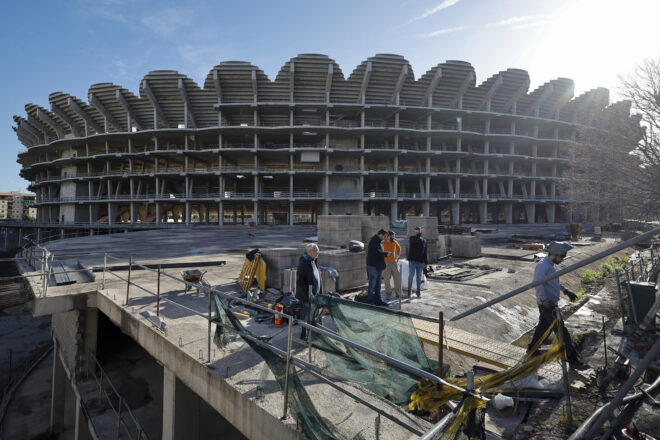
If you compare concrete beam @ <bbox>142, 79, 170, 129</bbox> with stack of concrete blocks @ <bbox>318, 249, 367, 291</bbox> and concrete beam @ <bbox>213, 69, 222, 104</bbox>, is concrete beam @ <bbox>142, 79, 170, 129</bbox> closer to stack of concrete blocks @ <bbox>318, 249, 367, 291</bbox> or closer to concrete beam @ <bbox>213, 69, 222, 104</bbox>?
concrete beam @ <bbox>213, 69, 222, 104</bbox>

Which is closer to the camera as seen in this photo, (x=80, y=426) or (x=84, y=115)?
(x=80, y=426)

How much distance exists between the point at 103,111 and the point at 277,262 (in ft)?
145

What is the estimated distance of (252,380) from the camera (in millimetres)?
3564

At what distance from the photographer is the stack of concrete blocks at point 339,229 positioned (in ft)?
30.4

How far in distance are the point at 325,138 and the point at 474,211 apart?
1110 inches

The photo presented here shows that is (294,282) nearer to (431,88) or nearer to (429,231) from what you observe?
(429,231)

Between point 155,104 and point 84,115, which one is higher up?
point 155,104

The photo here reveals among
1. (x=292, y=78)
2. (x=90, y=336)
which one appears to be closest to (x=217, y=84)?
(x=292, y=78)

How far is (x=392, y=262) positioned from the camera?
723 centimetres

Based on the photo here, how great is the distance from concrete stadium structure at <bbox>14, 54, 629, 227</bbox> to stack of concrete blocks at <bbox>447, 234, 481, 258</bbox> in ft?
66.1

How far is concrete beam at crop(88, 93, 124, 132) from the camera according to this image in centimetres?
3588

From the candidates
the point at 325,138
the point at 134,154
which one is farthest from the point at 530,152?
the point at 134,154

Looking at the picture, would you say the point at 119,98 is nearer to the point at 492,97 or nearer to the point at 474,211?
the point at 492,97

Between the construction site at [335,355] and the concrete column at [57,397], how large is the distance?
48 millimetres
